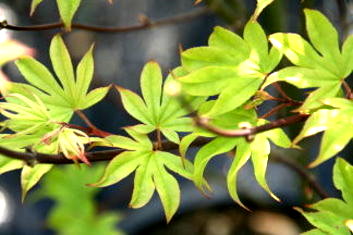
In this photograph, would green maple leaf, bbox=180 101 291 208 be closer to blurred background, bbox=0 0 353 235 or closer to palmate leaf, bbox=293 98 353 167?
palmate leaf, bbox=293 98 353 167

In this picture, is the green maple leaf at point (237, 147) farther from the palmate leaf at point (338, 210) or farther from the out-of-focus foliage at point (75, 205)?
the out-of-focus foliage at point (75, 205)

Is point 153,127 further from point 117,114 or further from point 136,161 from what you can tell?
point 117,114

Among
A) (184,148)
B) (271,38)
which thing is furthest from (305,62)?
(184,148)

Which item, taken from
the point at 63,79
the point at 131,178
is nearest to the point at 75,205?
the point at 131,178

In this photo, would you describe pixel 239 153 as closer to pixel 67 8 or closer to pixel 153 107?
pixel 153 107

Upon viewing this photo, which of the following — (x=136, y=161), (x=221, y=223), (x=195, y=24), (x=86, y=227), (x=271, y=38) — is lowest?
(x=221, y=223)
